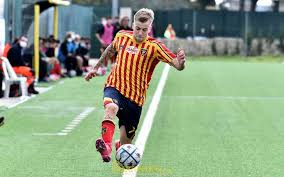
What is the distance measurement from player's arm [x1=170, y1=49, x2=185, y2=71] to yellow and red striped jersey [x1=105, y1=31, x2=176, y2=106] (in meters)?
0.07

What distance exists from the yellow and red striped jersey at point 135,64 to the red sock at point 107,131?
0.46m

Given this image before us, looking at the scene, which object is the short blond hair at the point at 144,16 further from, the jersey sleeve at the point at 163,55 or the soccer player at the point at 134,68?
the jersey sleeve at the point at 163,55

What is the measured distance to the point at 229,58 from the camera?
156 ft

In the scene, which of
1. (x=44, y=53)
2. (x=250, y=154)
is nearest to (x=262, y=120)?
(x=250, y=154)

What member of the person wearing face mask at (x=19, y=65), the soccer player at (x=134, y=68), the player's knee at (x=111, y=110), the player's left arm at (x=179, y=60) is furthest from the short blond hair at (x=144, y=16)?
the person wearing face mask at (x=19, y=65)

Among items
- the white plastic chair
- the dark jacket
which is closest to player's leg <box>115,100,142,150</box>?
the white plastic chair

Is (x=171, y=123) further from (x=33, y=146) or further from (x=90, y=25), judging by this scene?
(x=90, y=25)

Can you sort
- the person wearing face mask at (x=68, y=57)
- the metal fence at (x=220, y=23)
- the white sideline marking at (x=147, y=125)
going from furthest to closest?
the metal fence at (x=220, y=23)
the person wearing face mask at (x=68, y=57)
the white sideline marking at (x=147, y=125)

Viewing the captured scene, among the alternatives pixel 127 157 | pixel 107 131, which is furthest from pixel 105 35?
pixel 127 157

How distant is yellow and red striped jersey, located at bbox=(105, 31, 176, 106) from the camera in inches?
388

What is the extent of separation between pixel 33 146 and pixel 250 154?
292 centimetres

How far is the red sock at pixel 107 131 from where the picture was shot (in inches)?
372

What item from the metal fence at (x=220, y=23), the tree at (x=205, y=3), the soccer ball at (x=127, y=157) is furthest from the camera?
the tree at (x=205, y=3)

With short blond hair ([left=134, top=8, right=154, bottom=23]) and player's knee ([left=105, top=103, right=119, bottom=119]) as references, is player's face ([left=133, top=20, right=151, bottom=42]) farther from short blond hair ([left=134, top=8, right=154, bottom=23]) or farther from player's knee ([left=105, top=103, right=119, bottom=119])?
player's knee ([left=105, top=103, right=119, bottom=119])
